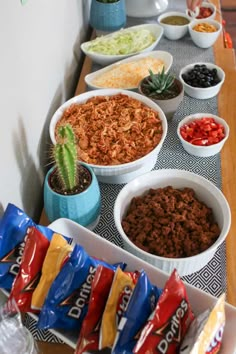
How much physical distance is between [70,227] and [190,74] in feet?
2.11

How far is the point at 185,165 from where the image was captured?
3.33 feet

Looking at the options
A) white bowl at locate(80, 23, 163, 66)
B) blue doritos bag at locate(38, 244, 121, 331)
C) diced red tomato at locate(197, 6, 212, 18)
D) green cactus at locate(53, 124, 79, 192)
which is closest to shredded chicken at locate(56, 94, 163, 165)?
green cactus at locate(53, 124, 79, 192)

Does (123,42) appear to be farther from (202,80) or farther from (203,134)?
(203,134)

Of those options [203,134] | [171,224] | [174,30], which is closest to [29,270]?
[171,224]

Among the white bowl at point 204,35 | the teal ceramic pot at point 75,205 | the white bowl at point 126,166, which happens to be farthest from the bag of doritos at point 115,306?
the white bowl at point 204,35

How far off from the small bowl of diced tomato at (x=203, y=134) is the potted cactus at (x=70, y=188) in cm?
29

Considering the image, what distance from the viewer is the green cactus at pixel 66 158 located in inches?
29.8

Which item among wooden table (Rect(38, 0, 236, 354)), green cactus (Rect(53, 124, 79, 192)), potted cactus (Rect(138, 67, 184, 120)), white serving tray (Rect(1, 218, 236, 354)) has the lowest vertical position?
wooden table (Rect(38, 0, 236, 354))

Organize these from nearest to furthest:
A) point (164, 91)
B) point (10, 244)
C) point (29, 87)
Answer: point (10, 244)
point (29, 87)
point (164, 91)

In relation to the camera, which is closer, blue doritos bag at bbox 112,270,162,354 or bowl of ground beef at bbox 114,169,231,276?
blue doritos bag at bbox 112,270,162,354

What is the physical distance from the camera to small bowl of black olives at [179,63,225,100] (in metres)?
1.18

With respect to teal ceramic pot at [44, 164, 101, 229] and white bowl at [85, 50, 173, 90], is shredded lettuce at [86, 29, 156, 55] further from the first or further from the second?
teal ceramic pot at [44, 164, 101, 229]

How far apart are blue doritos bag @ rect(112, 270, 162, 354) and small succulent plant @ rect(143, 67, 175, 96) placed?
2.19ft

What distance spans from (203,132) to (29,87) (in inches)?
16.7
